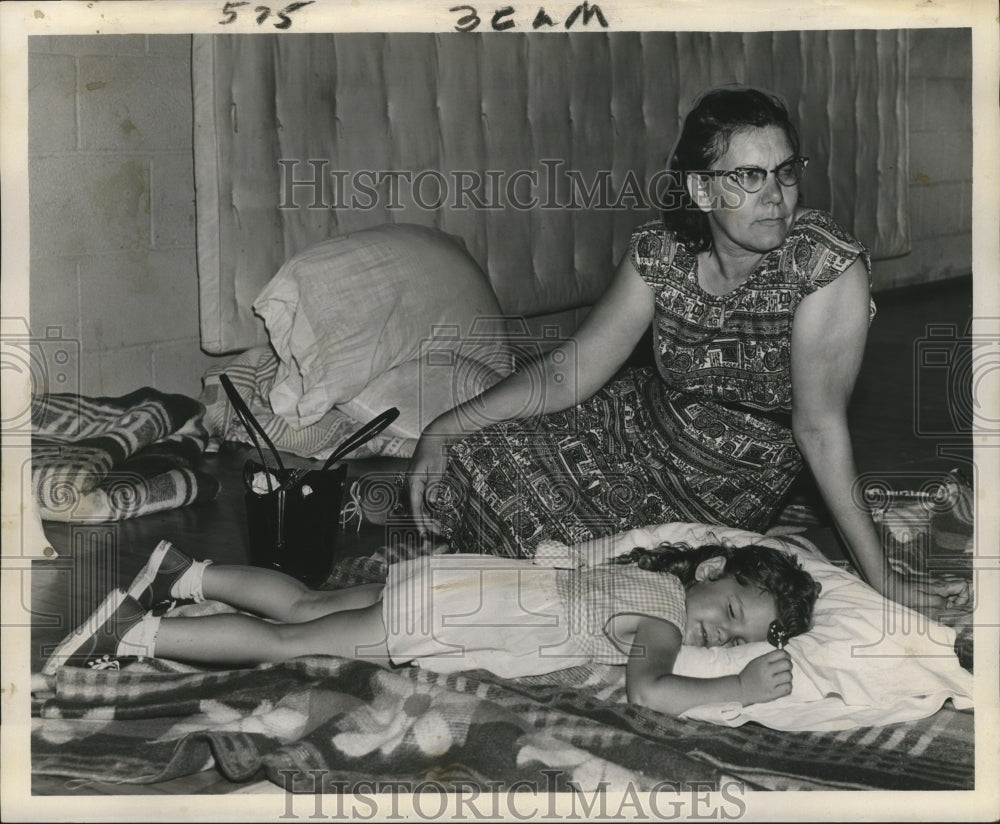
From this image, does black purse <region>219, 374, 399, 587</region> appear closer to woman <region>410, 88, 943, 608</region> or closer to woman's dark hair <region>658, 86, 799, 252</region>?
woman <region>410, 88, 943, 608</region>

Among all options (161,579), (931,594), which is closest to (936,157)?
(931,594)

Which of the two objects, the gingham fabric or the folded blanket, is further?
the folded blanket

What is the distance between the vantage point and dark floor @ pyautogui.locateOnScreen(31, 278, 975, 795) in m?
2.25

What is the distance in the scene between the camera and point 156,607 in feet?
6.90

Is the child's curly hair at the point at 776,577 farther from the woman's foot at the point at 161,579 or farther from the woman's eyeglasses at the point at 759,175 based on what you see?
the woman's foot at the point at 161,579

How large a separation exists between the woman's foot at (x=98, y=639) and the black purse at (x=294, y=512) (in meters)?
0.33

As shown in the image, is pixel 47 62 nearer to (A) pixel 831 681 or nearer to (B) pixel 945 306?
(A) pixel 831 681

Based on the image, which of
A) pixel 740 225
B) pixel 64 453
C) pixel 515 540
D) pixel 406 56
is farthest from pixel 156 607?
pixel 406 56

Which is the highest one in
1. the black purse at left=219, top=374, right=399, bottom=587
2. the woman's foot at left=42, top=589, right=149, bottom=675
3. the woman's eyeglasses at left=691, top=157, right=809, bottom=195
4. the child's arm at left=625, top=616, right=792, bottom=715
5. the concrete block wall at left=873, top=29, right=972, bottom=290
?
the concrete block wall at left=873, top=29, right=972, bottom=290

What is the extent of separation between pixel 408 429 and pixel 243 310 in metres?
0.68

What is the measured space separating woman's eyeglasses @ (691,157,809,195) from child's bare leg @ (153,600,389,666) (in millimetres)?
884

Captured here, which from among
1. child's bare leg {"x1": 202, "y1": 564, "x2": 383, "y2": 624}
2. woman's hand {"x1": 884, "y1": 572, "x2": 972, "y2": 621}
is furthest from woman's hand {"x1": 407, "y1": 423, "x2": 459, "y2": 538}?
woman's hand {"x1": 884, "y1": 572, "x2": 972, "y2": 621}

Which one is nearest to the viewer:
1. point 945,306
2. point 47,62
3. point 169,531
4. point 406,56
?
point 169,531

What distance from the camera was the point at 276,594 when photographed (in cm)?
206
